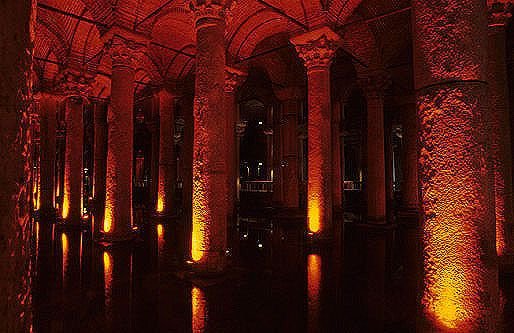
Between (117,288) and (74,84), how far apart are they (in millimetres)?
8706

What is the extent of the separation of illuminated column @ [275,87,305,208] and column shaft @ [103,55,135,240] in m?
7.62

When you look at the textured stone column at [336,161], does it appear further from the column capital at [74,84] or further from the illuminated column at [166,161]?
the column capital at [74,84]

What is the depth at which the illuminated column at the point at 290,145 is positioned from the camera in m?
14.3

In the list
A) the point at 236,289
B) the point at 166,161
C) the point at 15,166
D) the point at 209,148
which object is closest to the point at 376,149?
the point at 209,148

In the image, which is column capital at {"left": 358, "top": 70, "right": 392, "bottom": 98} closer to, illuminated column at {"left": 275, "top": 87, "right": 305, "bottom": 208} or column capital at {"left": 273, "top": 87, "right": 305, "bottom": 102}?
column capital at {"left": 273, "top": 87, "right": 305, "bottom": 102}

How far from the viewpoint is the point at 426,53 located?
2732mm

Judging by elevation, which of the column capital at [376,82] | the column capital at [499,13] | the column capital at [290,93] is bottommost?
the column capital at [499,13]

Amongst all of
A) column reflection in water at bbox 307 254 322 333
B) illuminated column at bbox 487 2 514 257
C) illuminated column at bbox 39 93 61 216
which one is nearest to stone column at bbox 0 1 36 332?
column reflection in water at bbox 307 254 322 333

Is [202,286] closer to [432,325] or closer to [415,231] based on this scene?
[432,325]

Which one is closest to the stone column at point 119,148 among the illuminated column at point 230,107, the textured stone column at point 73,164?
the illuminated column at point 230,107

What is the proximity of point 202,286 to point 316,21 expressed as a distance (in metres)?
7.16

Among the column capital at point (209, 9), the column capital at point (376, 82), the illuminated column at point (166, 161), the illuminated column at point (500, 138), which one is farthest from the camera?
the illuminated column at point (166, 161)

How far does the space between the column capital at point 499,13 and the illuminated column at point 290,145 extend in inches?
357

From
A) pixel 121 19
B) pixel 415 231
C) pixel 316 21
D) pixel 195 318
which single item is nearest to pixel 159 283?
pixel 195 318
